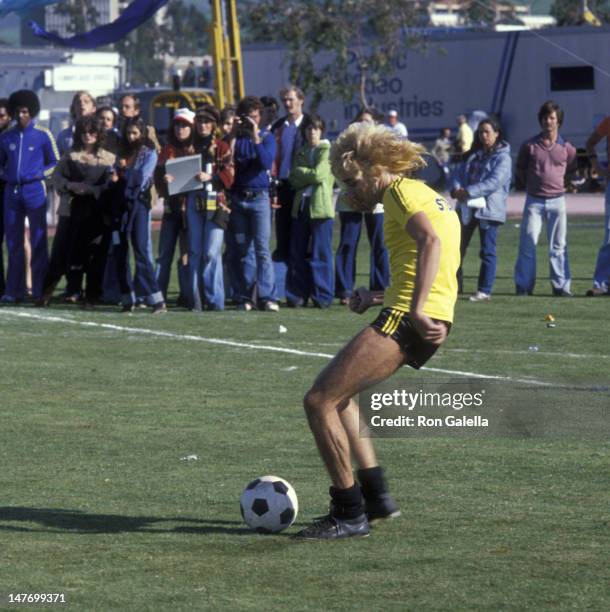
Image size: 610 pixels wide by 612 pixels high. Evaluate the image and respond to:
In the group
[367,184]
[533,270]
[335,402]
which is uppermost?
[367,184]

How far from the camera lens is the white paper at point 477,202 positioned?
17.1 meters

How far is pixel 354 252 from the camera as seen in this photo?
16.9 meters

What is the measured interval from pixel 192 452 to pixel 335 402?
2.40m

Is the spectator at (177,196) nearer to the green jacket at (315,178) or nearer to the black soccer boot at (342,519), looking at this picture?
the green jacket at (315,178)

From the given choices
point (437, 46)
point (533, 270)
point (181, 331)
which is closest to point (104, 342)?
point (181, 331)

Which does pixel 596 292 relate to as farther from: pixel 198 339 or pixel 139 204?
pixel 198 339

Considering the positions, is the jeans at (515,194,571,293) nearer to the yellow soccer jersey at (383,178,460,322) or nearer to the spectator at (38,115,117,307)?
the spectator at (38,115,117,307)

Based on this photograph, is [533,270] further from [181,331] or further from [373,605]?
[373,605]

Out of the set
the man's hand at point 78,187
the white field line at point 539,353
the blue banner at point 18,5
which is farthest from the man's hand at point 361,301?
the blue banner at point 18,5

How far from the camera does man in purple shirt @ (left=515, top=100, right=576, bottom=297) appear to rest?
17.4m

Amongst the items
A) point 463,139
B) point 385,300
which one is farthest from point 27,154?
point 385,300

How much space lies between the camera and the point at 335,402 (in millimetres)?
6969

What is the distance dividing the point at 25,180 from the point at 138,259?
1.83m

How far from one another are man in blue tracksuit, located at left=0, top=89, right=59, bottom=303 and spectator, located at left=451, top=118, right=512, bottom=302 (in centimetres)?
429
